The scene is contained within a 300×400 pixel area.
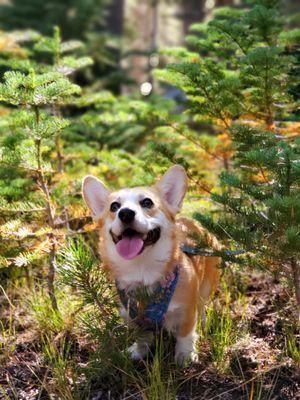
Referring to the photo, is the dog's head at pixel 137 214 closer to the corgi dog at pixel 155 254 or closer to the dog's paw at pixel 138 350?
the corgi dog at pixel 155 254

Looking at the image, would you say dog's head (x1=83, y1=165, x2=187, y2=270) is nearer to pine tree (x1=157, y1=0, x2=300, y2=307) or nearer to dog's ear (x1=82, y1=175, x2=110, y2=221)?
dog's ear (x1=82, y1=175, x2=110, y2=221)

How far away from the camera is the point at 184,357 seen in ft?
10.5

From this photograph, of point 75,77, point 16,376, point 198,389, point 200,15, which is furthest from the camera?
point 200,15

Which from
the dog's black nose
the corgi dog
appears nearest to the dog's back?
the corgi dog

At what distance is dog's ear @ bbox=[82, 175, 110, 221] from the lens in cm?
346

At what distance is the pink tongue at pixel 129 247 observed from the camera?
3010 millimetres

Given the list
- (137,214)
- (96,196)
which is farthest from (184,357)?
(96,196)

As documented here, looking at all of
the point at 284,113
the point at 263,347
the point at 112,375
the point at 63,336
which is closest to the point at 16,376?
Answer: the point at 63,336

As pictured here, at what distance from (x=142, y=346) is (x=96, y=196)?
42.2 inches

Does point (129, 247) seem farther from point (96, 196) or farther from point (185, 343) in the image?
point (185, 343)

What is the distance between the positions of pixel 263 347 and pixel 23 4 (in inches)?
469

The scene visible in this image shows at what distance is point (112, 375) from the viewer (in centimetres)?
303

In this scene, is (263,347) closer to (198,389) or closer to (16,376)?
(198,389)

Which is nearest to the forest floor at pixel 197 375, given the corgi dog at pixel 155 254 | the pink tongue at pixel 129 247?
the corgi dog at pixel 155 254
